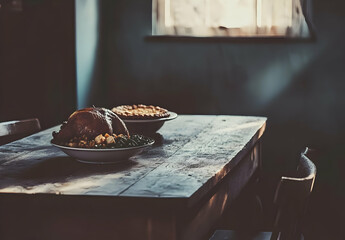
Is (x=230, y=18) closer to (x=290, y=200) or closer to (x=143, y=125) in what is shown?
(x=143, y=125)

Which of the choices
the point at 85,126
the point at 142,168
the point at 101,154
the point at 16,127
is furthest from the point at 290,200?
the point at 16,127

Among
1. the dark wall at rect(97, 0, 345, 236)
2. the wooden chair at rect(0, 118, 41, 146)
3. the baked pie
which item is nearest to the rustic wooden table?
the baked pie

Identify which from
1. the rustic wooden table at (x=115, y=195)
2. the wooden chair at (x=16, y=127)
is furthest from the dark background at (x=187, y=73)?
the rustic wooden table at (x=115, y=195)

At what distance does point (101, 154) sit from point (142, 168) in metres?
0.14

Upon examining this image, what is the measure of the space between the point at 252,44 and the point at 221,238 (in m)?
2.14

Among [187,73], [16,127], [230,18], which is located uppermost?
[230,18]

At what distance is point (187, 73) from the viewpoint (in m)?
4.21

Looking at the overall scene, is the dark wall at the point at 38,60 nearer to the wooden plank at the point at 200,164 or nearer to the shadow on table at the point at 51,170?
the wooden plank at the point at 200,164

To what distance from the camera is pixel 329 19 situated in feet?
12.9

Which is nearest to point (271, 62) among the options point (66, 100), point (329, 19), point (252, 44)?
point (252, 44)

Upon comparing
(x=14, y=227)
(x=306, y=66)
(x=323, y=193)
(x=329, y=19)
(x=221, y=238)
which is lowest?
(x=323, y=193)

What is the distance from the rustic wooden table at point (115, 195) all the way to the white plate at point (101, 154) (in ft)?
0.08

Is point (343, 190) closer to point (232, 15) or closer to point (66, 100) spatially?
point (232, 15)

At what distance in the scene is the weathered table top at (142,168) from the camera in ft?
5.16
